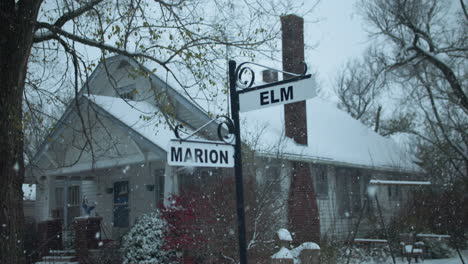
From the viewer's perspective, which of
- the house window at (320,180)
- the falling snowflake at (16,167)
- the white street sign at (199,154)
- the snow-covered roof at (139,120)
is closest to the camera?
the white street sign at (199,154)

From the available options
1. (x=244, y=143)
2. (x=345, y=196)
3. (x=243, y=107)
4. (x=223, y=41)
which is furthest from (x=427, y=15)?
(x=243, y=107)

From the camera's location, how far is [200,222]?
1039cm

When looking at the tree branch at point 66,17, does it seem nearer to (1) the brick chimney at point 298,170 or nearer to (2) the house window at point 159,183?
(1) the brick chimney at point 298,170

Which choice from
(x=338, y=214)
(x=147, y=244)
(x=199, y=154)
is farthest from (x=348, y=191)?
(x=199, y=154)

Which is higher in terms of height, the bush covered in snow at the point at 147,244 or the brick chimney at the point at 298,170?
the brick chimney at the point at 298,170

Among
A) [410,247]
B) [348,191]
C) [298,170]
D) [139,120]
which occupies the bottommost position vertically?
[410,247]

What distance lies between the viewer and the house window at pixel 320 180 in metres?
18.9

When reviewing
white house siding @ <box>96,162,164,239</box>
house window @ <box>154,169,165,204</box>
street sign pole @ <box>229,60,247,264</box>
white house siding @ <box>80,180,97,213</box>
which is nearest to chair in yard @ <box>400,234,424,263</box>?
white house siding @ <box>96,162,164,239</box>

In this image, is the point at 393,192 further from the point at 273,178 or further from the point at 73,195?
the point at 73,195

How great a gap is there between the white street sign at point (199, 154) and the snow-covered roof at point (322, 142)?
27.1 ft

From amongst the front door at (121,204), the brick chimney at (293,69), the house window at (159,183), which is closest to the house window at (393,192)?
the brick chimney at (293,69)

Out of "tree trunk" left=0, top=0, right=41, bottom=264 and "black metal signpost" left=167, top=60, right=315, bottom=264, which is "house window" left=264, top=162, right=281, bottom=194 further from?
"black metal signpost" left=167, top=60, right=315, bottom=264

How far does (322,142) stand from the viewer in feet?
65.0

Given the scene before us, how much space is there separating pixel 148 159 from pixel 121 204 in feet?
14.3
